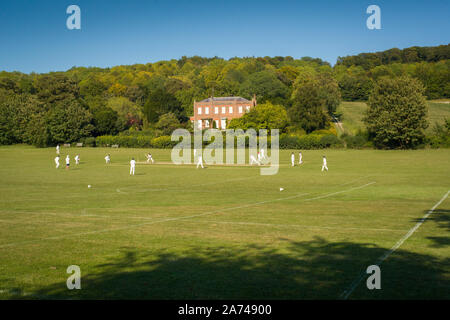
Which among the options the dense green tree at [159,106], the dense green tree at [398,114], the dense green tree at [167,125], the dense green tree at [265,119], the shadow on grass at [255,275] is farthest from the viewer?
the dense green tree at [159,106]

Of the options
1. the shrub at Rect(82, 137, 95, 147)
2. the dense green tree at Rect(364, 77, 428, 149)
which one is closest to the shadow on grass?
the dense green tree at Rect(364, 77, 428, 149)

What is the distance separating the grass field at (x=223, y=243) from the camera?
957 cm

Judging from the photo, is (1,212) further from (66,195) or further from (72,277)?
(72,277)

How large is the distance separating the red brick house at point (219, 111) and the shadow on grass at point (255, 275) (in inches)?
4497

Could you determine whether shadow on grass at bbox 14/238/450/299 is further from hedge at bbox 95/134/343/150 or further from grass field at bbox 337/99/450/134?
grass field at bbox 337/99/450/134

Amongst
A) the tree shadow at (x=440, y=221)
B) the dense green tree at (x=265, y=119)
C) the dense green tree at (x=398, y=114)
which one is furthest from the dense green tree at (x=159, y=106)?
the tree shadow at (x=440, y=221)

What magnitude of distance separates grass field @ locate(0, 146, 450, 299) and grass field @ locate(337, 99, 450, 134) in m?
87.8

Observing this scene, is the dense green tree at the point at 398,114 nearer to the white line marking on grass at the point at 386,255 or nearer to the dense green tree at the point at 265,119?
the dense green tree at the point at 265,119

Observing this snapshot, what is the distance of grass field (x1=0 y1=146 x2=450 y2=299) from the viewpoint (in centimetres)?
957

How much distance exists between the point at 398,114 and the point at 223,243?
7283cm

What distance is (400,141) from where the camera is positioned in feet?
268

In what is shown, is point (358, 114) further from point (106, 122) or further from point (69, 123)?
point (69, 123)
